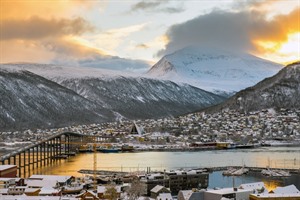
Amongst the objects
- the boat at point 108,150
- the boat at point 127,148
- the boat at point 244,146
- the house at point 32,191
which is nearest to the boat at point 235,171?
the house at point 32,191

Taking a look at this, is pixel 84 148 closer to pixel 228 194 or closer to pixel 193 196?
pixel 193 196

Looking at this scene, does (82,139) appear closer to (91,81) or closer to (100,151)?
(100,151)

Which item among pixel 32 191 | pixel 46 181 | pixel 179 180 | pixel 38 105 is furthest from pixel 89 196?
pixel 38 105

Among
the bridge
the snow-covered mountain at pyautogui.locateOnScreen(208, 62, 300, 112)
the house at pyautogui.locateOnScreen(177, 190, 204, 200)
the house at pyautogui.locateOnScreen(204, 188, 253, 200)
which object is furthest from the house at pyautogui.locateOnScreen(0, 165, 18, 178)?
the snow-covered mountain at pyautogui.locateOnScreen(208, 62, 300, 112)

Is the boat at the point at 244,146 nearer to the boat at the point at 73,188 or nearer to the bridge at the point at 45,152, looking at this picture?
the bridge at the point at 45,152

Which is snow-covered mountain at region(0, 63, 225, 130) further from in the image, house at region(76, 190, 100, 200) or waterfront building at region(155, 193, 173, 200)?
house at region(76, 190, 100, 200)

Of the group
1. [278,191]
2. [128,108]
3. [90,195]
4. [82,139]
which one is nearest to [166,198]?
[90,195]
